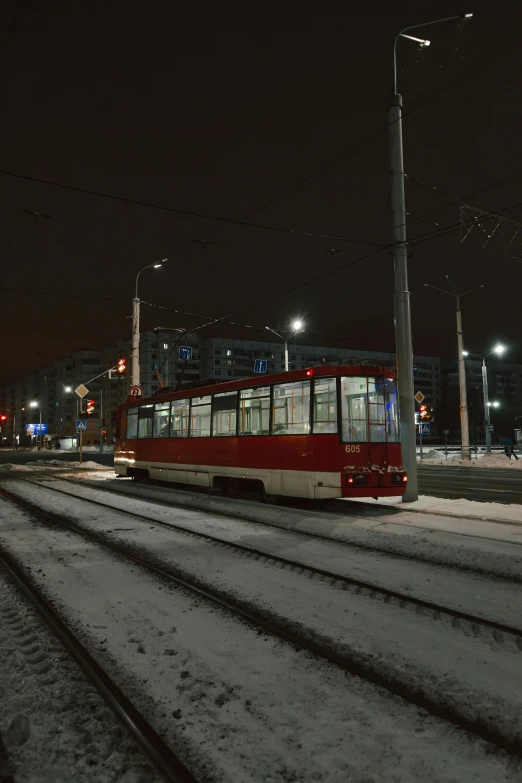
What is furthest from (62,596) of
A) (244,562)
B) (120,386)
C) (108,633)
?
(120,386)

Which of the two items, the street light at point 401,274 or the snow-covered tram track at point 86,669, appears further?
the street light at point 401,274

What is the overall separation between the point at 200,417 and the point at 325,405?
503 cm

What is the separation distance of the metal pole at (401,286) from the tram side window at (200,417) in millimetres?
5390

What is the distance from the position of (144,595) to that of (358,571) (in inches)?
104

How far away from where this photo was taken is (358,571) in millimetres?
6891

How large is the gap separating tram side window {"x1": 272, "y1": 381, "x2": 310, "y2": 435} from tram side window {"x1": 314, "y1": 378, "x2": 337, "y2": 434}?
23 centimetres

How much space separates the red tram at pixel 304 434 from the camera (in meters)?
11.7

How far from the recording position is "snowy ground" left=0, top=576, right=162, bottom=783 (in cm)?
286

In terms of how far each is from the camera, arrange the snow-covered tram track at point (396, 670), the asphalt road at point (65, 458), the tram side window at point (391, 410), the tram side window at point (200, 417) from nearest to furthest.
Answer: the snow-covered tram track at point (396, 670), the tram side window at point (391, 410), the tram side window at point (200, 417), the asphalt road at point (65, 458)

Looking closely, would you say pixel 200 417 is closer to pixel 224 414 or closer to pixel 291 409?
pixel 224 414

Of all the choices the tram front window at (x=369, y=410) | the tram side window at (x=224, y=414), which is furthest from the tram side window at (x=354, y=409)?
the tram side window at (x=224, y=414)

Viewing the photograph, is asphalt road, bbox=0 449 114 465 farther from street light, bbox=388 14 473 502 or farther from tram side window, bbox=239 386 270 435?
street light, bbox=388 14 473 502

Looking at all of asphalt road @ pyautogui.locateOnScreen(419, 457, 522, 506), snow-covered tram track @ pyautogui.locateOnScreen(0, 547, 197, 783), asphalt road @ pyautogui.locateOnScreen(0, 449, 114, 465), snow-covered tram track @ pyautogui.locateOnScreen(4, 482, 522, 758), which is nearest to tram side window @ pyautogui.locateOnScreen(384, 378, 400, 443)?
asphalt road @ pyautogui.locateOnScreen(419, 457, 522, 506)

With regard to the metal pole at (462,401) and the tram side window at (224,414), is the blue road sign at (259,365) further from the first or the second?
the tram side window at (224,414)
